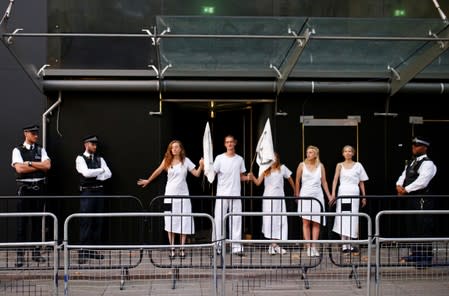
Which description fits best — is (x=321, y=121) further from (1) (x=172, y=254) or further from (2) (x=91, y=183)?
(1) (x=172, y=254)

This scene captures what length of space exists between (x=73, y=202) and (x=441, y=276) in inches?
248

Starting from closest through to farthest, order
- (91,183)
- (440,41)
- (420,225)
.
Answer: (440,41), (420,225), (91,183)

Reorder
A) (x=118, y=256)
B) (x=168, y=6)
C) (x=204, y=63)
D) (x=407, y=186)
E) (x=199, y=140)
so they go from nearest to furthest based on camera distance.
Answer: (x=118, y=256) < (x=407, y=186) < (x=204, y=63) < (x=168, y=6) < (x=199, y=140)

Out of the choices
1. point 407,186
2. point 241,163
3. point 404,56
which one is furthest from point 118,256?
point 404,56

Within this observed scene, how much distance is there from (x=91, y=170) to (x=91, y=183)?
27 cm

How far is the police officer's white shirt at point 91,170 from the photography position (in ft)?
31.5

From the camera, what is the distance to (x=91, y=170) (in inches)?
378

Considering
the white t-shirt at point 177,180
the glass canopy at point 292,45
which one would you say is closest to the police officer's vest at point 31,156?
the white t-shirt at point 177,180

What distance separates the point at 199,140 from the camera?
37.4ft

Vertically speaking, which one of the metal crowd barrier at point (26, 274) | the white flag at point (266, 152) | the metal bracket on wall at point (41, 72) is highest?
the metal bracket on wall at point (41, 72)

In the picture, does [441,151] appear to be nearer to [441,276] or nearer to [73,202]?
[441,276]

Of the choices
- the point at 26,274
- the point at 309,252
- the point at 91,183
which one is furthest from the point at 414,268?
the point at 91,183

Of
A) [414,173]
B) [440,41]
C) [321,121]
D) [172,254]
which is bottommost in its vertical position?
[172,254]

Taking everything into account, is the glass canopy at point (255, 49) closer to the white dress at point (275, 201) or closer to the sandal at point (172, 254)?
the white dress at point (275, 201)
